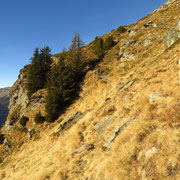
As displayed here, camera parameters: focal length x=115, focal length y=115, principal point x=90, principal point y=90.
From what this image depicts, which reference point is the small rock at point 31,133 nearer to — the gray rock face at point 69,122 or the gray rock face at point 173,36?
the gray rock face at point 69,122

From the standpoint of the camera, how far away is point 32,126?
909 inches

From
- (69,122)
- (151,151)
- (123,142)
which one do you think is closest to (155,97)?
(123,142)

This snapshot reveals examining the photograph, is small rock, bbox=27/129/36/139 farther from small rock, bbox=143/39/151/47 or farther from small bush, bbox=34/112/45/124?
small rock, bbox=143/39/151/47

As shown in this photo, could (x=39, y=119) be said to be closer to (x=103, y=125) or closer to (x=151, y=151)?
(x=103, y=125)

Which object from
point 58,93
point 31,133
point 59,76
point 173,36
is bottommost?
point 31,133

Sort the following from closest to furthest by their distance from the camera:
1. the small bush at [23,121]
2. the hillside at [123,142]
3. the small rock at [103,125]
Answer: the hillside at [123,142], the small rock at [103,125], the small bush at [23,121]

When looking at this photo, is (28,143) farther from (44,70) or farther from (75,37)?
(75,37)

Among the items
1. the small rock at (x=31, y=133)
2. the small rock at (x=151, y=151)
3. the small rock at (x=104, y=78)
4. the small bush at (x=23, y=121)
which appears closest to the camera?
the small rock at (x=151, y=151)

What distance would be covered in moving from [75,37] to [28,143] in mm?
27426

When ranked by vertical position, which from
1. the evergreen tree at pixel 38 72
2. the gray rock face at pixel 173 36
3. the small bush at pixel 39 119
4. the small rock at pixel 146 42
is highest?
the evergreen tree at pixel 38 72

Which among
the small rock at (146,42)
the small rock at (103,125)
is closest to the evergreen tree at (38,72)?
the small rock at (103,125)

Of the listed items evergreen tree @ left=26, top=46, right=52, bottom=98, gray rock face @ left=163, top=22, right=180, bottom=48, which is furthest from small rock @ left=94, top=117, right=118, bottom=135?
evergreen tree @ left=26, top=46, right=52, bottom=98

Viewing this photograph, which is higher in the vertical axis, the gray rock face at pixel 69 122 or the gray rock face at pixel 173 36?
the gray rock face at pixel 173 36

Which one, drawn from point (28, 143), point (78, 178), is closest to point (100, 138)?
point (78, 178)
